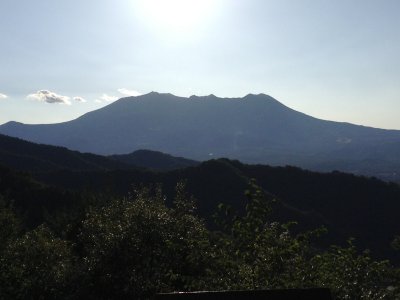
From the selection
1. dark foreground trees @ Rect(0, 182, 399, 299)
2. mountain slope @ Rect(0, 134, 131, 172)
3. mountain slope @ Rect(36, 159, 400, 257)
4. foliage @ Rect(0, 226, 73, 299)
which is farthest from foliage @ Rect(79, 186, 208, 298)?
mountain slope @ Rect(0, 134, 131, 172)

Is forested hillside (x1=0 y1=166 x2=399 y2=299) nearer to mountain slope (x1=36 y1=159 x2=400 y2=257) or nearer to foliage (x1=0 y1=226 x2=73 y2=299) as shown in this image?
foliage (x1=0 y1=226 x2=73 y2=299)

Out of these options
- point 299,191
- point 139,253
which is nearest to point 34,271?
point 139,253

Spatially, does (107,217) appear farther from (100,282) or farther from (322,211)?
(322,211)

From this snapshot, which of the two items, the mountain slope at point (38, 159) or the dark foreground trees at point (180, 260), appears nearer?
the dark foreground trees at point (180, 260)

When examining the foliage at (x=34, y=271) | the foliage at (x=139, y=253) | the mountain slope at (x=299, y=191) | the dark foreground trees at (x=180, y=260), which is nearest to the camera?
the dark foreground trees at (x=180, y=260)

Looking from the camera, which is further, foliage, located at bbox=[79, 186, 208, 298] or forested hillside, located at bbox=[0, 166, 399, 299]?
foliage, located at bbox=[79, 186, 208, 298]

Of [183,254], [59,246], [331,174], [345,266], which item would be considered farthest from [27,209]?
[331,174]

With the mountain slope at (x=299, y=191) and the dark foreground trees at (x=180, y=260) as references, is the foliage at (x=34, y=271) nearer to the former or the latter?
the dark foreground trees at (x=180, y=260)

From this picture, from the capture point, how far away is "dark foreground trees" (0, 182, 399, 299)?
49.5 ft

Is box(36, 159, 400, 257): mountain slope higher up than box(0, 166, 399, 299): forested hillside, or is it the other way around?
box(0, 166, 399, 299): forested hillside

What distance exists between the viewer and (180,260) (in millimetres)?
20312

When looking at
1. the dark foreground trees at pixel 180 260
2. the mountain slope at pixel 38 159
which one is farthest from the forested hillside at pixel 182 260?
the mountain slope at pixel 38 159

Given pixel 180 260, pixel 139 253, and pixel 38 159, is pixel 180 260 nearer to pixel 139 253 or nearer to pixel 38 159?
pixel 139 253

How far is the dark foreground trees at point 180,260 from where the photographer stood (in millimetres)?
15078
